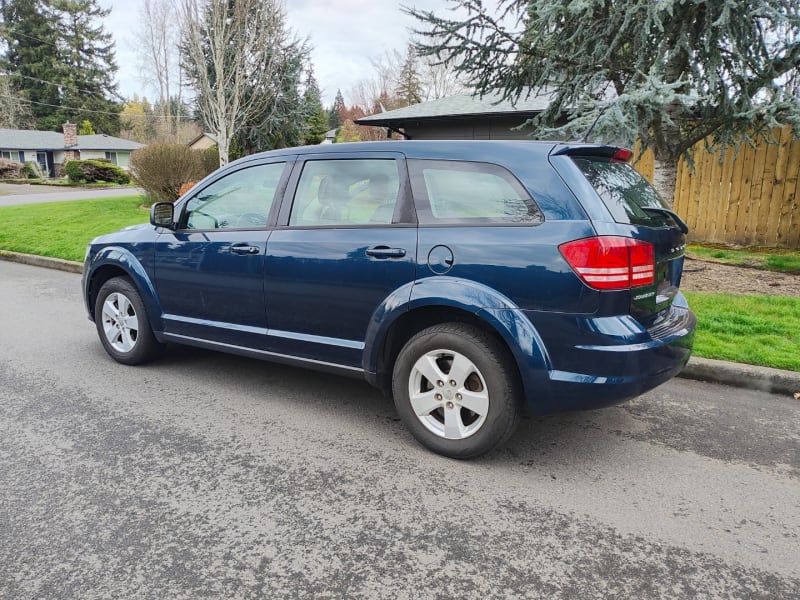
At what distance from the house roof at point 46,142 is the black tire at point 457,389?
181 feet

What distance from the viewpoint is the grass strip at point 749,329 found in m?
4.74

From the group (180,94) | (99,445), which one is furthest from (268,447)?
(180,94)

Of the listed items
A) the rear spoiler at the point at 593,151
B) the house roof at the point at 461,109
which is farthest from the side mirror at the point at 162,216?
the house roof at the point at 461,109

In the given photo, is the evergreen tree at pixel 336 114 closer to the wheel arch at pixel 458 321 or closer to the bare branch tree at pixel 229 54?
the bare branch tree at pixel 229 54

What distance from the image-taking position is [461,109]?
1435 cm

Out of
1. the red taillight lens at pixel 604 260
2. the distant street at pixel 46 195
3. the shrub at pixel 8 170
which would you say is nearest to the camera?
the red taillight lens at pixel 604 260

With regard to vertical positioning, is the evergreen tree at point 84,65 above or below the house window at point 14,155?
above

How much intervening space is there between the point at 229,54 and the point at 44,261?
12.3 meters

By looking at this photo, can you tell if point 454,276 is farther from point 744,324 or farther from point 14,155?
point 14,155

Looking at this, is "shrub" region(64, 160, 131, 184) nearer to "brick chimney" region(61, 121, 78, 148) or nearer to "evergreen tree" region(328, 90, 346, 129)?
"brick chimney" region(61, 121, 78, 148)

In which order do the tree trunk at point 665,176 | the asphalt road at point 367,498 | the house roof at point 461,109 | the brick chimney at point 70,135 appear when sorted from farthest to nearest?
1. the brick chimney at point 70,135
2. the house roof at point 461,109
3. the tree trunk at point 665,176
4. the asphalt road at point 367,498

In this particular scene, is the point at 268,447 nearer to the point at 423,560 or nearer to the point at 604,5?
the point at 423,560

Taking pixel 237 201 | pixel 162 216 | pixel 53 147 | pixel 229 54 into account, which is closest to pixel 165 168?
pixel 229 54

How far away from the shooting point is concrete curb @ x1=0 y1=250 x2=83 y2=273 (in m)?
9.79
